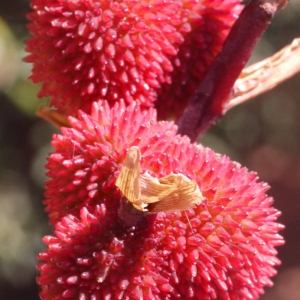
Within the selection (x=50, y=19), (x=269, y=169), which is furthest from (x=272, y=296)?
(x=50, y=19)

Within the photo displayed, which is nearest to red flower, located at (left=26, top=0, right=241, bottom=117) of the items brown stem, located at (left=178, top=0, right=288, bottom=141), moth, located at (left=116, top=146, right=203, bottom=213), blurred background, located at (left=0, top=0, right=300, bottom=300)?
brown stem, located at (left=178, top=0, right=288, bottom=141)

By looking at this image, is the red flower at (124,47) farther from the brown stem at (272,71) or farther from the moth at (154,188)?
the moth at (154,188)

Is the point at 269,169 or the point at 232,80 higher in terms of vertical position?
A: the point at 269,169

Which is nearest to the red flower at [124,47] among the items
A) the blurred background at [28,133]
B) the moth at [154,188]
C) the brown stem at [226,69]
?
the brown stem at [226,69]

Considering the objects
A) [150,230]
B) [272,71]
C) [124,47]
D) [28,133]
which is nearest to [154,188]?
[150,230]

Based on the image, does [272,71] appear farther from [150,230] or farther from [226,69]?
[150,230]

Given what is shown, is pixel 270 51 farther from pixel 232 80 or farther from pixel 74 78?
pixel 74 78
